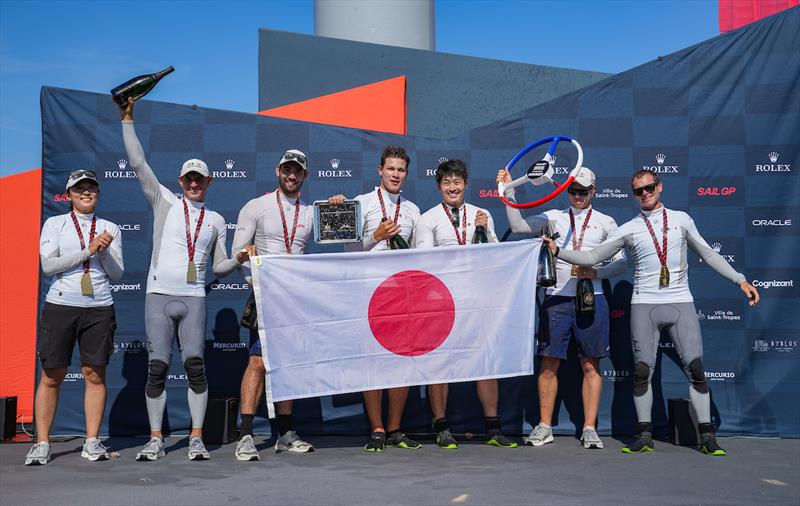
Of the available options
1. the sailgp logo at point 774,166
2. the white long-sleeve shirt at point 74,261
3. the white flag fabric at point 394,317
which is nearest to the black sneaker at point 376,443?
the white flag fabric at point 394,317

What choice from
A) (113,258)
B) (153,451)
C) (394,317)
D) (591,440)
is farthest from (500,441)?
(113,258)

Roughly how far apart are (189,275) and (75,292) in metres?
0.67

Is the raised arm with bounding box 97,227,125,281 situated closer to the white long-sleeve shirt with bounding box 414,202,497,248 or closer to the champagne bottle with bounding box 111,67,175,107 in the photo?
the champagne bottle with bounding box 111,67,175,107

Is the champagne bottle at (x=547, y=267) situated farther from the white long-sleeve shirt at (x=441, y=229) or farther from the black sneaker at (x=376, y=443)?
the black sneaker at (x=376, y=443)

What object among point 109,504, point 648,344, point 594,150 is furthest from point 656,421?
Answer: point 109,504

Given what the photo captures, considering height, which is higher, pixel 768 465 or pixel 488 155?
→ pixel 488 155

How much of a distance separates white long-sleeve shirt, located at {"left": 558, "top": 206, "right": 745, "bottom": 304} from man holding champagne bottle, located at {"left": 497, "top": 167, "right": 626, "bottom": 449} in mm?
177

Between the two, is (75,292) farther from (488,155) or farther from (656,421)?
(656,421)

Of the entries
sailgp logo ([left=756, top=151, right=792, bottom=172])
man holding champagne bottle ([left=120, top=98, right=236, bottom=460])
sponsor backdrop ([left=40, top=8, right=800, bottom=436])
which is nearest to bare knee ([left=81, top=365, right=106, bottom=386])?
man holding champagne bottle ([left=120, top=98, right=236, bottom=460])

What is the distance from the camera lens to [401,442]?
198 inches

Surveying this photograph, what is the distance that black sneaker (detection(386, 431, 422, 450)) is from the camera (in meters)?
5.00

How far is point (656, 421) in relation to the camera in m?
5.59

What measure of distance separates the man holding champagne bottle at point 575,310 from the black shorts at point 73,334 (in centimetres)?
264

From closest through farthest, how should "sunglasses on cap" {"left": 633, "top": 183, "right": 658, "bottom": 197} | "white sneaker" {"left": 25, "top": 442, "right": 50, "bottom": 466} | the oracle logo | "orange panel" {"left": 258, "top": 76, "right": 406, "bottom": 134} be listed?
"white sneaker" {"left": 25, "top": 442, "right": 50, "bottom": 466}
"sunglasses on cap" {"left": 633, "top": 183, "right": 658, "bottom": 197}
the oracle logo
"orange panel" {"left": 258, "top": 76, "right": 406, "bottom": 134}
